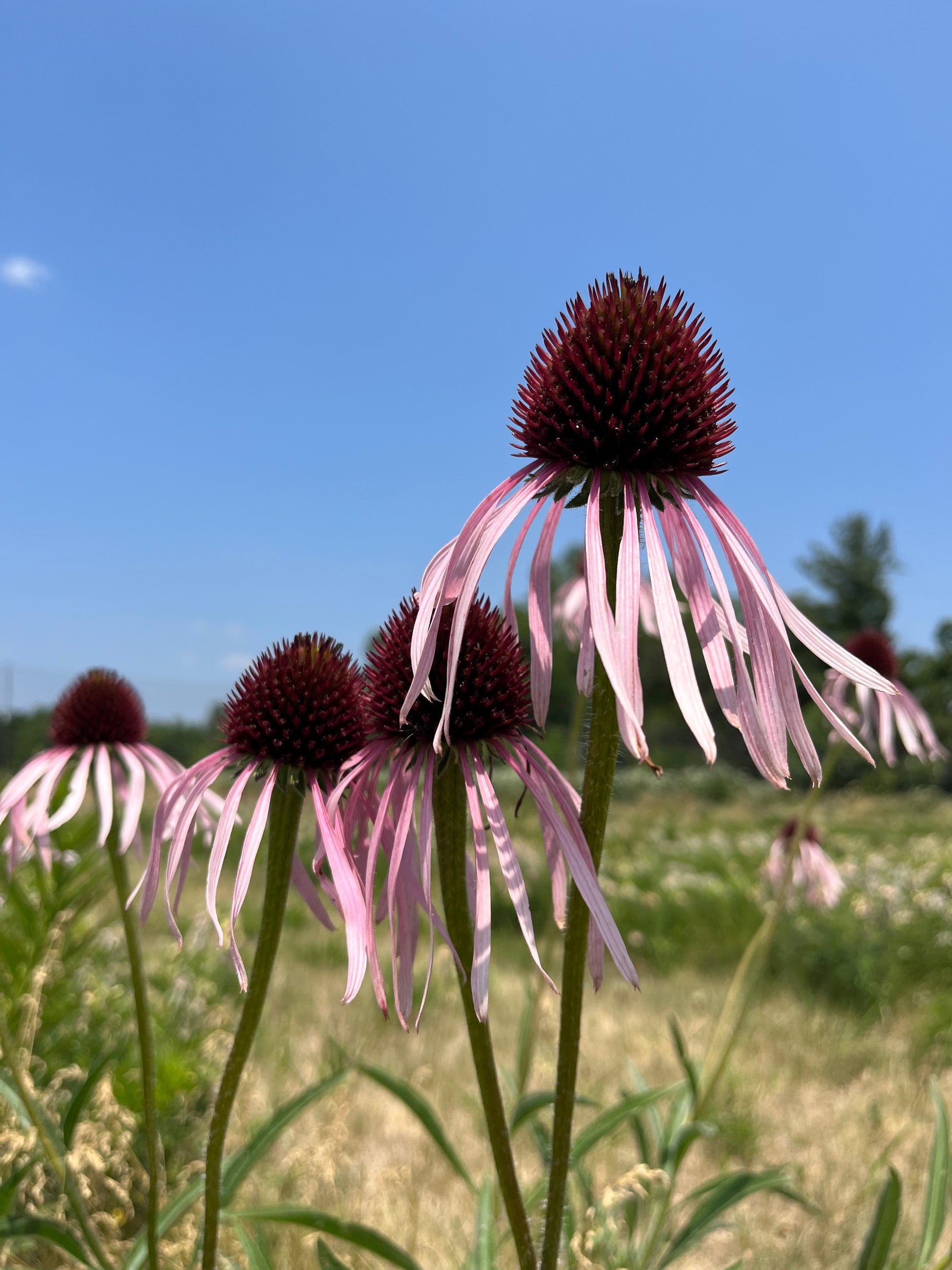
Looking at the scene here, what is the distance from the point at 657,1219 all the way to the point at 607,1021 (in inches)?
94.0

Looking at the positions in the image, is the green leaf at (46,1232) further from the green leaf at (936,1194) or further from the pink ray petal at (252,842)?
the green leaf at (936,1194)

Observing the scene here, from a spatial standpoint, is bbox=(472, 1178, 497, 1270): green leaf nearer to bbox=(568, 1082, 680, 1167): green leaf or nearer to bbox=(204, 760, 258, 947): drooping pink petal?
bbox=(568, 1082, 680, 1167): green leaf

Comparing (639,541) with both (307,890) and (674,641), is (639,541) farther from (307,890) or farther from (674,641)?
(307,890)

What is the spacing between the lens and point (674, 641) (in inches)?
29.6

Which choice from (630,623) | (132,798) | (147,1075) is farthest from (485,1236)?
(630,623)

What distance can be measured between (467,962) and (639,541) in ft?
1.48

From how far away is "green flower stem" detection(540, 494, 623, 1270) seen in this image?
2.52 ft

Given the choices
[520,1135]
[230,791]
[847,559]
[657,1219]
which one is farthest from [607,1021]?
[847,559]

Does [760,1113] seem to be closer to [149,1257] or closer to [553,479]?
[149,1257]

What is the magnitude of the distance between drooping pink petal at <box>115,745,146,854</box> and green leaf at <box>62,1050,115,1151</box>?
33 centimetres

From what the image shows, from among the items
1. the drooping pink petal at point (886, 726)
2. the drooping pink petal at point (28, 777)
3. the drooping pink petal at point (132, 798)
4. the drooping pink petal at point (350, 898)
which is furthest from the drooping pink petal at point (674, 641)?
the drooping pink petal at point (886, 726)

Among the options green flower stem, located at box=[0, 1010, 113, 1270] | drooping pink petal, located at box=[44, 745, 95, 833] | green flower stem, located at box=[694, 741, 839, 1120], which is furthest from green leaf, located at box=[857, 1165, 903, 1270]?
drooping pink petal, located at box=[44, 745, 95, 833]

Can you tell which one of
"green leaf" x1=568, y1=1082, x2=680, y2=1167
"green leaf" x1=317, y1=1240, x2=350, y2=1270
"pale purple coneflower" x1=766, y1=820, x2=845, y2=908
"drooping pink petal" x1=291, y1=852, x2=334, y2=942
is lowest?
"green leaf" x1=317, y1=1240, x2=350, y2=1270

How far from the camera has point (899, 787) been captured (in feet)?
61.1
